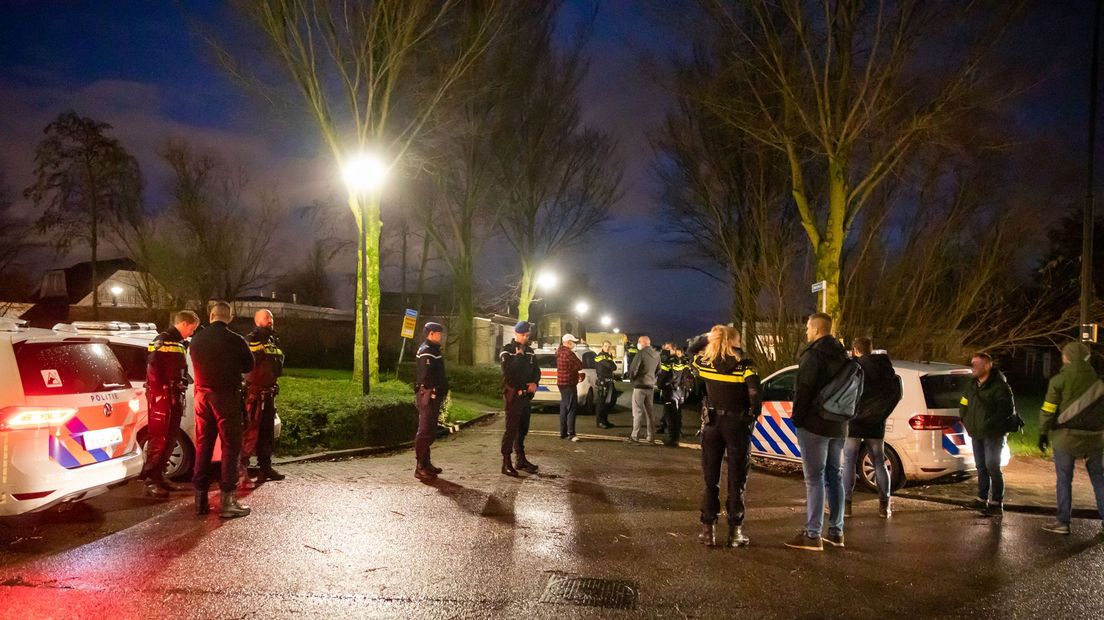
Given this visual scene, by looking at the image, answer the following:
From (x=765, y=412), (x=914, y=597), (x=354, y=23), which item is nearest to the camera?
(x=914, y=597)

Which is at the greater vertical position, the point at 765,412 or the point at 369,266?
the point at 369,266

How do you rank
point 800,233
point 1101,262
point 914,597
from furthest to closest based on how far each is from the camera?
point 1101,262, point 800,233, point 914,597

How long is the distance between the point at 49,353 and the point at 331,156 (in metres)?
10.7

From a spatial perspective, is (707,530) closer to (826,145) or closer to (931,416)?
(931,416)

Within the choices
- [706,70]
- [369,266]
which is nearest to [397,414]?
[369,266]

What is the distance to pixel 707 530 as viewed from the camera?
19.7 ft

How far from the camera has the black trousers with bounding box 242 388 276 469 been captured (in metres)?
7.93

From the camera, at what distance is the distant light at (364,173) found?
528 inches

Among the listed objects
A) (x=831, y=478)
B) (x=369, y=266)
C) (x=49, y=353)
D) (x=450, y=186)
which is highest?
(x=450, y=186)

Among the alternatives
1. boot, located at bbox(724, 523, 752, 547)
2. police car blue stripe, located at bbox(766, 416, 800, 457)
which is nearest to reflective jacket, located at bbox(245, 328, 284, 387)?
boot, located at bbox(724, 523, 752, 547)

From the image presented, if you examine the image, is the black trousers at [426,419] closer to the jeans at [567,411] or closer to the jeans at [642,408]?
the jeans at [567,411]

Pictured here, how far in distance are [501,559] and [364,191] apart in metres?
9.54

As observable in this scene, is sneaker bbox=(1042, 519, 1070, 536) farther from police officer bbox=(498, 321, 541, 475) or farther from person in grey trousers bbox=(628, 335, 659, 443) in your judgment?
person in grey trousers bbox=(628, 335, 659, 443)

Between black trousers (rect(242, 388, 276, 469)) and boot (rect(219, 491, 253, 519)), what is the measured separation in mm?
1329
